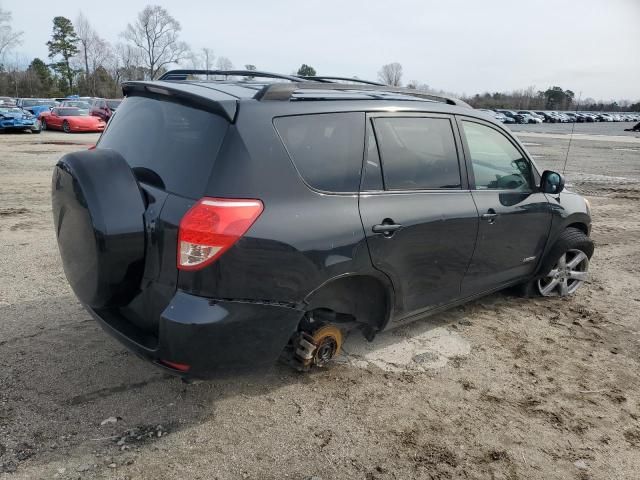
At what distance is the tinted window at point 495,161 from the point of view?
12.3 ft

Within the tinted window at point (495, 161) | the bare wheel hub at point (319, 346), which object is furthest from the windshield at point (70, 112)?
the bare wheel hub at point (319, 346)

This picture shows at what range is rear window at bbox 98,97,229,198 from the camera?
2.48 metres

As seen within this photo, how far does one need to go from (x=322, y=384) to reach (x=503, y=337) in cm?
169

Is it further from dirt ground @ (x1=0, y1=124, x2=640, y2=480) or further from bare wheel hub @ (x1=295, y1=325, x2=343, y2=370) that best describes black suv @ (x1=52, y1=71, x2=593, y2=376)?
dirt ground @ (x1=0, y1=124, x2=640, y2=480)

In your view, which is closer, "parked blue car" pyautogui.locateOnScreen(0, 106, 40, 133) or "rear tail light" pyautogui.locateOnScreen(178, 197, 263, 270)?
"rear tail light" pyautogui.locateOnScreen(178, 197, 263, 270)

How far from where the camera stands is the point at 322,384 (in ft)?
10.6

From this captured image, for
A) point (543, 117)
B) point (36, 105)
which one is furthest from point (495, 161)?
point (543, 117)

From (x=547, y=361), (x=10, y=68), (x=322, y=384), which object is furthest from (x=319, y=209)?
(x=10, y=68)

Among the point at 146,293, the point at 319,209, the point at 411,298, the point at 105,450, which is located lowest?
the point at 105,450

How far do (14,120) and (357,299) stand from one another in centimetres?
2344

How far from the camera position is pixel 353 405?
302 cm

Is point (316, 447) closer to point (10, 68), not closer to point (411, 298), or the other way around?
point (411, 298)

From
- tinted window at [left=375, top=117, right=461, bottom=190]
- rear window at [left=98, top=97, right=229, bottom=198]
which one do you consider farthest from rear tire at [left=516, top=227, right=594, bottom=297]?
rear window at [left=98, top=97, right=229, bottom=198]

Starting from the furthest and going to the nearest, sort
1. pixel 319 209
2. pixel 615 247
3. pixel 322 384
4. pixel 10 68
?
pixel 10 68 → pixel 615 247 → pixel 322 384 → pixel 319 209
